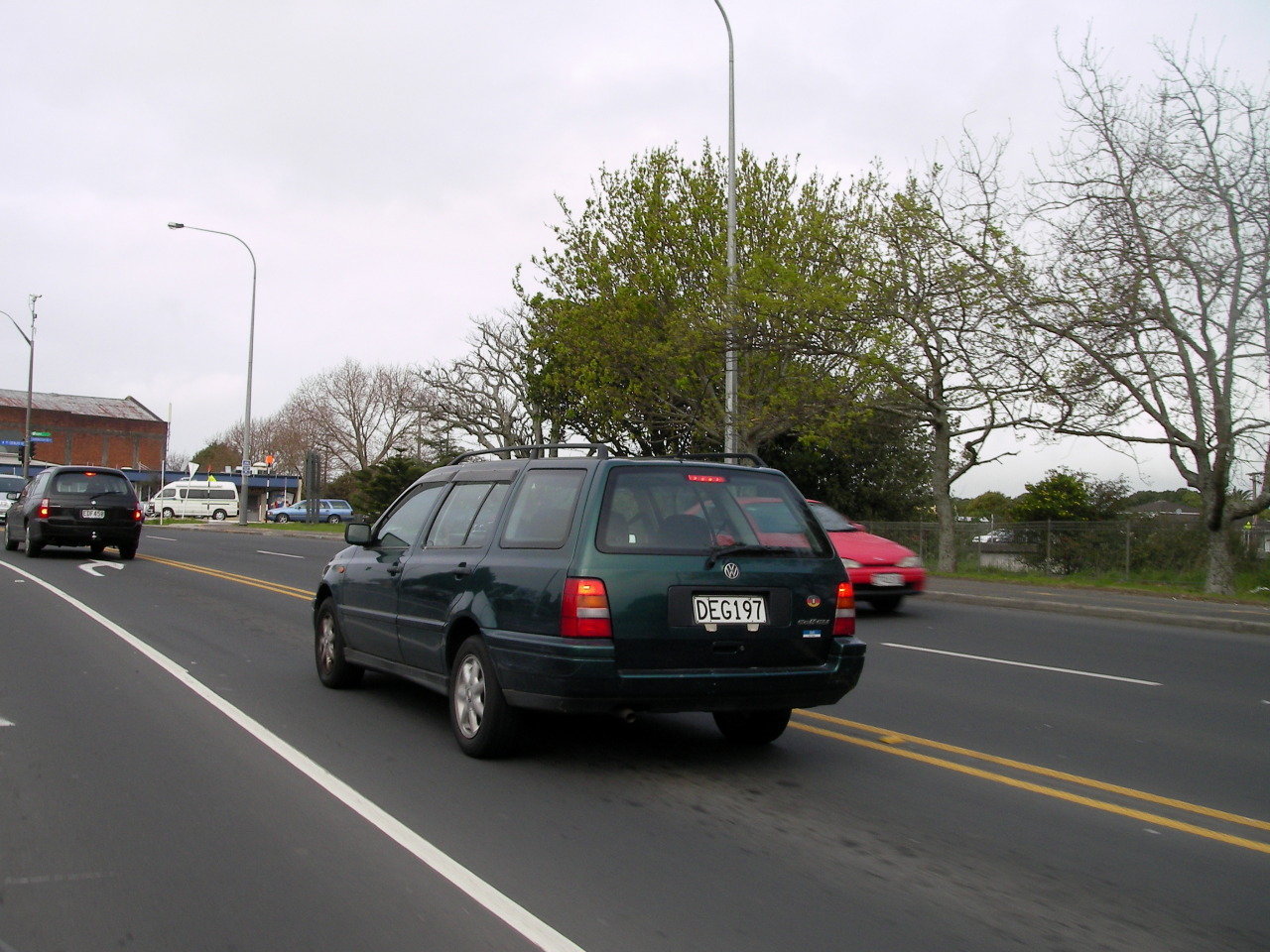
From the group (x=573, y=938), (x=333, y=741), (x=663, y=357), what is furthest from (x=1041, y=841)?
(x=663, y=357)

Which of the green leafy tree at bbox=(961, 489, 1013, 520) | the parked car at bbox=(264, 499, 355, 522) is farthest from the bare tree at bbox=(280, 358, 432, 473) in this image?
the green leafy tree at bbox=(961, 489, 1013, 520)

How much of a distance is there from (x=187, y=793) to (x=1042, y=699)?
6.10 meters

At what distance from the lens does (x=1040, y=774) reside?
6121 millimetres

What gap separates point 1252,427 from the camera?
2094 centimetres

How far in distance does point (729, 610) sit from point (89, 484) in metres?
19.4

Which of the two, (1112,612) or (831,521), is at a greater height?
(831,521)

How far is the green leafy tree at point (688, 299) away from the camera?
2975 centimetres

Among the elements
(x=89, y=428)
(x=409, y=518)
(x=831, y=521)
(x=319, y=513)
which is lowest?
(x=409, y=518)

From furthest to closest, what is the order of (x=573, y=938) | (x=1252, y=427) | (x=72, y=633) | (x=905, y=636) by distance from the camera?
(x=1252, y=427) < (x=905, y=636) < (x=72, y=633) < (x=573, y=938)

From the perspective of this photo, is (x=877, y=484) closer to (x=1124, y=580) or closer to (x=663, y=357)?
(x=663, y=357)

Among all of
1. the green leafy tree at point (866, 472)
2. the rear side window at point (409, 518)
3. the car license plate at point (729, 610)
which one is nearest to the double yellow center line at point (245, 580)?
the rear side window at point (409, 518)

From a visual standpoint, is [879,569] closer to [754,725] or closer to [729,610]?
[754,725]

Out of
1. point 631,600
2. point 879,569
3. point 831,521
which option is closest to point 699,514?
point 631,600

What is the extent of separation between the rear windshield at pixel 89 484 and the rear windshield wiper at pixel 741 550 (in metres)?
18.8
